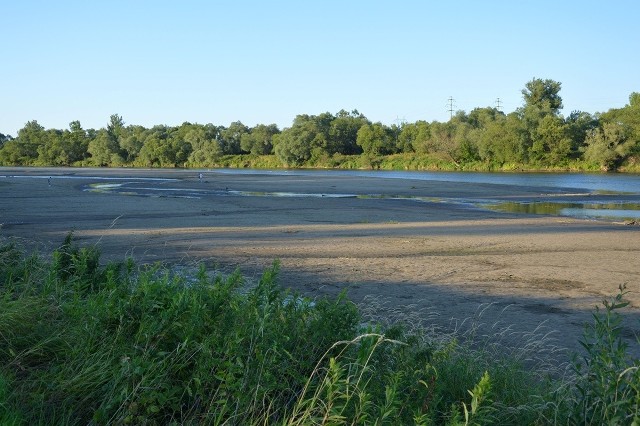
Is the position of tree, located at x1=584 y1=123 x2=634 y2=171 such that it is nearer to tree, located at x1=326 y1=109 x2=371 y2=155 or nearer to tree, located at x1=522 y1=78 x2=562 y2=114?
tree, located at x1=522 y1=78 x2=562 y2=114

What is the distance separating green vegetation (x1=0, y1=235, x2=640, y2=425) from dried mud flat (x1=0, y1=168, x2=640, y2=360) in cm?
389

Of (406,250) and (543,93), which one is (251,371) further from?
(543,93)

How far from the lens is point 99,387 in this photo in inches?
211

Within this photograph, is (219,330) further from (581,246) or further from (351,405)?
(581,246)

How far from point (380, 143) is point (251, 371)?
114 meters

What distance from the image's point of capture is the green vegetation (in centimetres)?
478

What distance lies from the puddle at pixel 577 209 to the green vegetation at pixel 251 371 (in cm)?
2467

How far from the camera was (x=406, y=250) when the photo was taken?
1716cm

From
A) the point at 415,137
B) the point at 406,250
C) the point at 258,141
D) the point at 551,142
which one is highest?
the point at 415,137

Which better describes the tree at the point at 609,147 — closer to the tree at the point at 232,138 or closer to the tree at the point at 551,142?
the tree at the point at 551,142

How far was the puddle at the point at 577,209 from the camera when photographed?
96.5 feet

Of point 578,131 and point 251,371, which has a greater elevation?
point 578,131

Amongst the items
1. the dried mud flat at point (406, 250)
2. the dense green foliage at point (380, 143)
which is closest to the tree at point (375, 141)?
the dense green foliage at point (380, 143)

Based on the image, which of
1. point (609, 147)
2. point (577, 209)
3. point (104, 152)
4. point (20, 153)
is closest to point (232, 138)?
point (104, 152)
